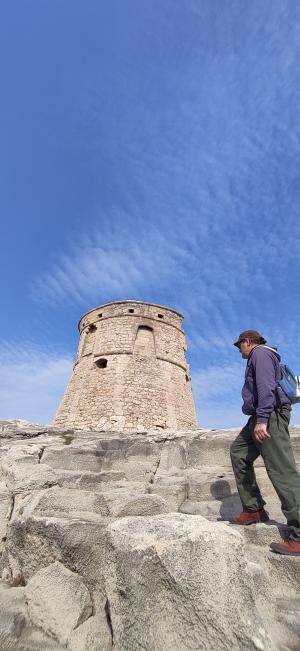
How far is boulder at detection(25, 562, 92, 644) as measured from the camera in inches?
66.1

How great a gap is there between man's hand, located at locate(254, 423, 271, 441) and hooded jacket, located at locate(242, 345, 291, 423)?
0.04 meters

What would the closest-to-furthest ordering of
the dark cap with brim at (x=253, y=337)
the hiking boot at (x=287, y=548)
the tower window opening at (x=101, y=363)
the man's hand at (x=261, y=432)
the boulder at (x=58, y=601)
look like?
the boulder at (x=58, y=601) → the hiking boot at (x=287, y=548) → the man's hand at (x=261, y=432) → the dark cap with brim at (x=253, y=337) → the tower window opening at (x=101, y=363)

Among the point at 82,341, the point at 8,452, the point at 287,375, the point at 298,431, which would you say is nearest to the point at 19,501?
the point at 8,452

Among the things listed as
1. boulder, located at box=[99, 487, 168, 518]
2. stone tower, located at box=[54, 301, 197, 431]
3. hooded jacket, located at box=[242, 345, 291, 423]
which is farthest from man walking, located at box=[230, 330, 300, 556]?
stone tower, located at box=[54, 301, 197, 431]

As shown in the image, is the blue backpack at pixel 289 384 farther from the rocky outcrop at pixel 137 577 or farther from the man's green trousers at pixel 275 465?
the rocky outcrop at pixel 137 577

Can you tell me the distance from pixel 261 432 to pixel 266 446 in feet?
0.43

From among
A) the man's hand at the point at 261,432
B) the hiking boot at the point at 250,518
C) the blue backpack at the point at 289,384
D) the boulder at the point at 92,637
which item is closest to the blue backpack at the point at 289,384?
the blue backpack at the point at 289,384

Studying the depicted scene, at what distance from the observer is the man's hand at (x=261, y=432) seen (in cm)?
263

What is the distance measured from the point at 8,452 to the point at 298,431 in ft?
12.9

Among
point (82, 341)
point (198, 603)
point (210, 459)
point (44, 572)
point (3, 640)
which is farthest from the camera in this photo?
point (82, 341)

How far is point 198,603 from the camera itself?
1.41 m

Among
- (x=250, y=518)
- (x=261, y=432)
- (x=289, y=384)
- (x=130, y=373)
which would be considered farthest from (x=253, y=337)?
(x=130, y=373)

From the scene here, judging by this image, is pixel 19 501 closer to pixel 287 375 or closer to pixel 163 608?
pixel 163 608

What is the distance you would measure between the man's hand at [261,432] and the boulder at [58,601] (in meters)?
1.62
